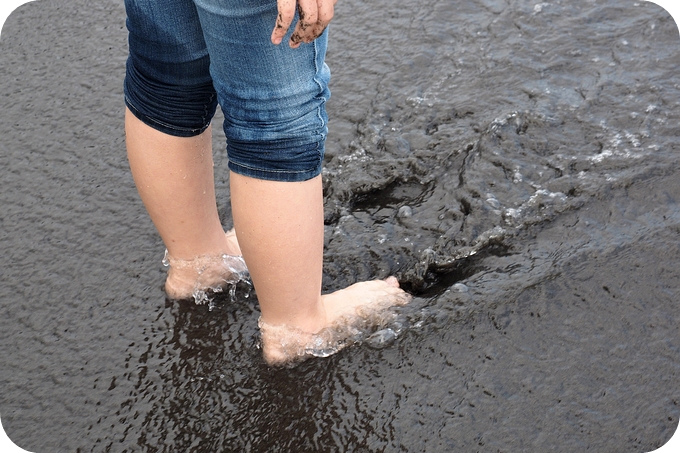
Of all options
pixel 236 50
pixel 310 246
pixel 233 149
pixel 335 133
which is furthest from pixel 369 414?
pixel 335 133

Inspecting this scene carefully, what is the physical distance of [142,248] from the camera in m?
2.17

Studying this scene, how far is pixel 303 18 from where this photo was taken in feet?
4.06

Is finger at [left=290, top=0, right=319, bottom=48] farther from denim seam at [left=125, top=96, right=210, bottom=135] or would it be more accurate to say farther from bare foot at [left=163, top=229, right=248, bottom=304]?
bare foot at [left=163, top=229, right=248, bottom=304]

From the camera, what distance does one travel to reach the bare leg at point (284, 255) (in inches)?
61.8

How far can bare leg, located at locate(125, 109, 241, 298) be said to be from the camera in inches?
68.6

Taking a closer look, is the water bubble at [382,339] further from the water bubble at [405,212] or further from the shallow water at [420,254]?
the water bubble at [405,212]

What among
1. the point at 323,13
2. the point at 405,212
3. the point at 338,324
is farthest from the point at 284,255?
the point at 405,212

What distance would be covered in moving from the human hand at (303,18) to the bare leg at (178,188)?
573mm

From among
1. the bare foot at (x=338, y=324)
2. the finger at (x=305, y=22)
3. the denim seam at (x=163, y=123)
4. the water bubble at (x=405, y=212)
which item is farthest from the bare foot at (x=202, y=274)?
the finger at (x=305, y=22)

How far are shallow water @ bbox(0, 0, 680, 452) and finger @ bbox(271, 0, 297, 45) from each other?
34.4 inches

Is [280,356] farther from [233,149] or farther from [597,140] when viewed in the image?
[597,140]

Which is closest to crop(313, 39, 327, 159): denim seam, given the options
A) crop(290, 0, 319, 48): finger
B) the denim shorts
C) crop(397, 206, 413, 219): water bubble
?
the denim shorts

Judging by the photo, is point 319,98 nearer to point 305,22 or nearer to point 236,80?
point 236,80

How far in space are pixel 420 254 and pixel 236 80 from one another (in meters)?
0.87
